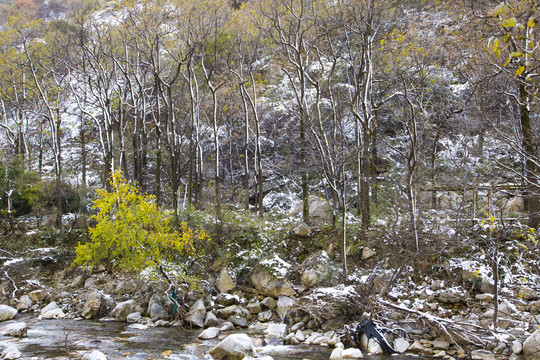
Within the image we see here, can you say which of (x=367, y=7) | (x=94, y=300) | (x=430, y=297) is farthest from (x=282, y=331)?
(x=367, y=7)

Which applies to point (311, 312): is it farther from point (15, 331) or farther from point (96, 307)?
point (15, 331)

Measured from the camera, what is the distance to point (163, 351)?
8703mm

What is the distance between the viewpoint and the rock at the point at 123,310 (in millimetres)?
12602

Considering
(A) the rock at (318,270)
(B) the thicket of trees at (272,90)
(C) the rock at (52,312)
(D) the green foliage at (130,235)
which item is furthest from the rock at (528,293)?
(C) the rock at (52,312)

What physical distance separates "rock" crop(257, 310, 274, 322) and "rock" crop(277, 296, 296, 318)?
29cm

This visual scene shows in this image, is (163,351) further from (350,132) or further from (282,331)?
(350,132)

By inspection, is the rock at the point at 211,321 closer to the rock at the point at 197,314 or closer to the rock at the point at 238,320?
the rock at the point at 197,314

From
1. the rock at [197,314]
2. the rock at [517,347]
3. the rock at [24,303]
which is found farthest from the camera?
the rock at [24,303]

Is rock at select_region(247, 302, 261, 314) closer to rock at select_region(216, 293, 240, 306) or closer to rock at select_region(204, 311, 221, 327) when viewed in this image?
Answer: rock at select_region(216, 293, 240, 306)

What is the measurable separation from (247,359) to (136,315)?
6.52m

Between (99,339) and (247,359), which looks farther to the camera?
(99,339)

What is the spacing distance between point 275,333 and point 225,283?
396 centimetres

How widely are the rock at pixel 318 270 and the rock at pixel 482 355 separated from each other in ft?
16.5

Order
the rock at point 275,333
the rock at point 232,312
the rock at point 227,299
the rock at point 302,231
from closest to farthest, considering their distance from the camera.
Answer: the rock at point 275,333
the rock at point 232,312
the rock at point 227,299
the rock at point 302,231
